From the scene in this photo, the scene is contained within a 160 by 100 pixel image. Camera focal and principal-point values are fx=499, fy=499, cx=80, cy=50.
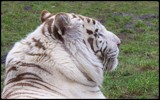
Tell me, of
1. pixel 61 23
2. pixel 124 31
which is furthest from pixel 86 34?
pixel 124 31

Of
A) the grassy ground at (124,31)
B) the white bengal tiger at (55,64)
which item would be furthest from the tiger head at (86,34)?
the grassy ground at (124,31)

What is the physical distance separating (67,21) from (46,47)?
196 millimetres

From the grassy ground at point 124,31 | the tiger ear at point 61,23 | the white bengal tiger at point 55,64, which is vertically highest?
the tiger ear at point 61,23

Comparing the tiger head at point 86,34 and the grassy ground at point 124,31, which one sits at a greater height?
the tiger head at point 86,34

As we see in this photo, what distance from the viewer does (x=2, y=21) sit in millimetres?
10422

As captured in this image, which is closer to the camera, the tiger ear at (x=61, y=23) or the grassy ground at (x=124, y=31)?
the tiger ear at (x=61, y=23)

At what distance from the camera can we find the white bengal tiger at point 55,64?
285cm

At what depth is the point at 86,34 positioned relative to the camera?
3.11m

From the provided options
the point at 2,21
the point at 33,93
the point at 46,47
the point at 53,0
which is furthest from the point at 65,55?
the point at 53,0

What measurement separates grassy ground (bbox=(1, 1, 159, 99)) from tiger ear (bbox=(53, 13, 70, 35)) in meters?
2.65

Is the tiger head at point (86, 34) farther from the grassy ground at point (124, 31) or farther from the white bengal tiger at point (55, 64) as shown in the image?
the grassy ground at point (124, 31)

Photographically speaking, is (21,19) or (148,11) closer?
(21,19)

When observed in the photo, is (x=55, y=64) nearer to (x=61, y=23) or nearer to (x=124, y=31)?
(x=61, y=23)

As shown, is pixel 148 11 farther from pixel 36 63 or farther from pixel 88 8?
pixel 36 63
